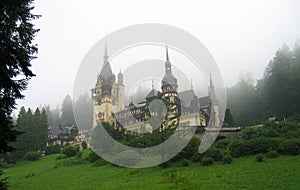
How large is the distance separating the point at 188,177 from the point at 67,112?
4069 inches

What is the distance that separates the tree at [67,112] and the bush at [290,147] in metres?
91.8

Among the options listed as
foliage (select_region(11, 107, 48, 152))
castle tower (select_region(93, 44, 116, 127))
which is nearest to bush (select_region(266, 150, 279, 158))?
foliage (select_region(11, 107, 48, 152))

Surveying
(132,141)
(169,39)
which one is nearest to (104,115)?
(132,141)

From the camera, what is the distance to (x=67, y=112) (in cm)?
12138

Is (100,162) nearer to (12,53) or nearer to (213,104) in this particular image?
(12,53)

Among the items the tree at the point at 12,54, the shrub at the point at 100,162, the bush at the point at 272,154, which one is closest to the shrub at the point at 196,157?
the bush at the point at 272,154

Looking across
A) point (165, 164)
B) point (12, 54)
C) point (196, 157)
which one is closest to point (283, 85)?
point (196, 157)

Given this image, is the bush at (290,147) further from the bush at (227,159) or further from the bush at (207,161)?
the bush at (207,161)

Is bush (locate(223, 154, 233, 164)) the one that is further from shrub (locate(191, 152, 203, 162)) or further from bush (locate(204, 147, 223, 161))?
shrub (locate(191, 152, 203, 162))

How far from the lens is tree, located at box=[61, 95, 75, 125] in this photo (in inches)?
4548

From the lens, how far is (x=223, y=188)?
19719 millimetres

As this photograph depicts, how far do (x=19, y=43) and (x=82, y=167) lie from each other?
25645mm

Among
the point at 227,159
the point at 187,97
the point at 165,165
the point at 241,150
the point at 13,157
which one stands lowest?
the point at 165,165

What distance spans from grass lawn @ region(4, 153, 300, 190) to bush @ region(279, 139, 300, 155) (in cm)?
118
